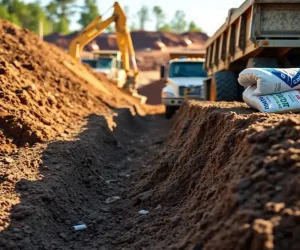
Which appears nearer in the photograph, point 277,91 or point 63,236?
point 63,236

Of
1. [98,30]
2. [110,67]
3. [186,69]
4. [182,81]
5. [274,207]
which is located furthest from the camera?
[110,67]

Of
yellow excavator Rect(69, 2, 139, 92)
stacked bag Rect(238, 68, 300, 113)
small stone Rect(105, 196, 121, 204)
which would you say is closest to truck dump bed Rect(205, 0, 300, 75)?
stacked bag Rect(238, 68, 300, 113)

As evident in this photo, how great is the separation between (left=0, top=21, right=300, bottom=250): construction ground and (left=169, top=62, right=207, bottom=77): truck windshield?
293 inches

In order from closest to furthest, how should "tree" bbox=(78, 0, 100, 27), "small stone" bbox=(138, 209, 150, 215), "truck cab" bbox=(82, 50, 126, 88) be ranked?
"small stone" bbox=(138, 209, 150, 215)
"truck cab" bbox=(82, 50, 126, 88)
"tree" bbox=(78, 0, 100, 27)

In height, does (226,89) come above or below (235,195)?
below

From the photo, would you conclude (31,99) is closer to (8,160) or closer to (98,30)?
(8,160)

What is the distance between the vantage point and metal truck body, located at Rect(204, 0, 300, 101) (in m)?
7.39

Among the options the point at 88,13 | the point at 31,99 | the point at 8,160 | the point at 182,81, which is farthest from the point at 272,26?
the point at 88,13

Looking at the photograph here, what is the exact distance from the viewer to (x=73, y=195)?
5.79 meters

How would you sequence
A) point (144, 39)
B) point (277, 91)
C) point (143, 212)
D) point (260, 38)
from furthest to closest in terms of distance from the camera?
point (144, 39) < point (260, 38) < point (277, 91) < point (143, 212)

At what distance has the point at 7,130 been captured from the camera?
22.1ft

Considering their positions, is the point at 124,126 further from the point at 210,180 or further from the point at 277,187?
the point at 277,187

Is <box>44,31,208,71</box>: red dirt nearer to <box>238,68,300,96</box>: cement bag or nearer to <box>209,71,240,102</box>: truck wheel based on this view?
<box>209,71,240,102</box>: truck wheel

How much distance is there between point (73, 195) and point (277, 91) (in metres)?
3.02
